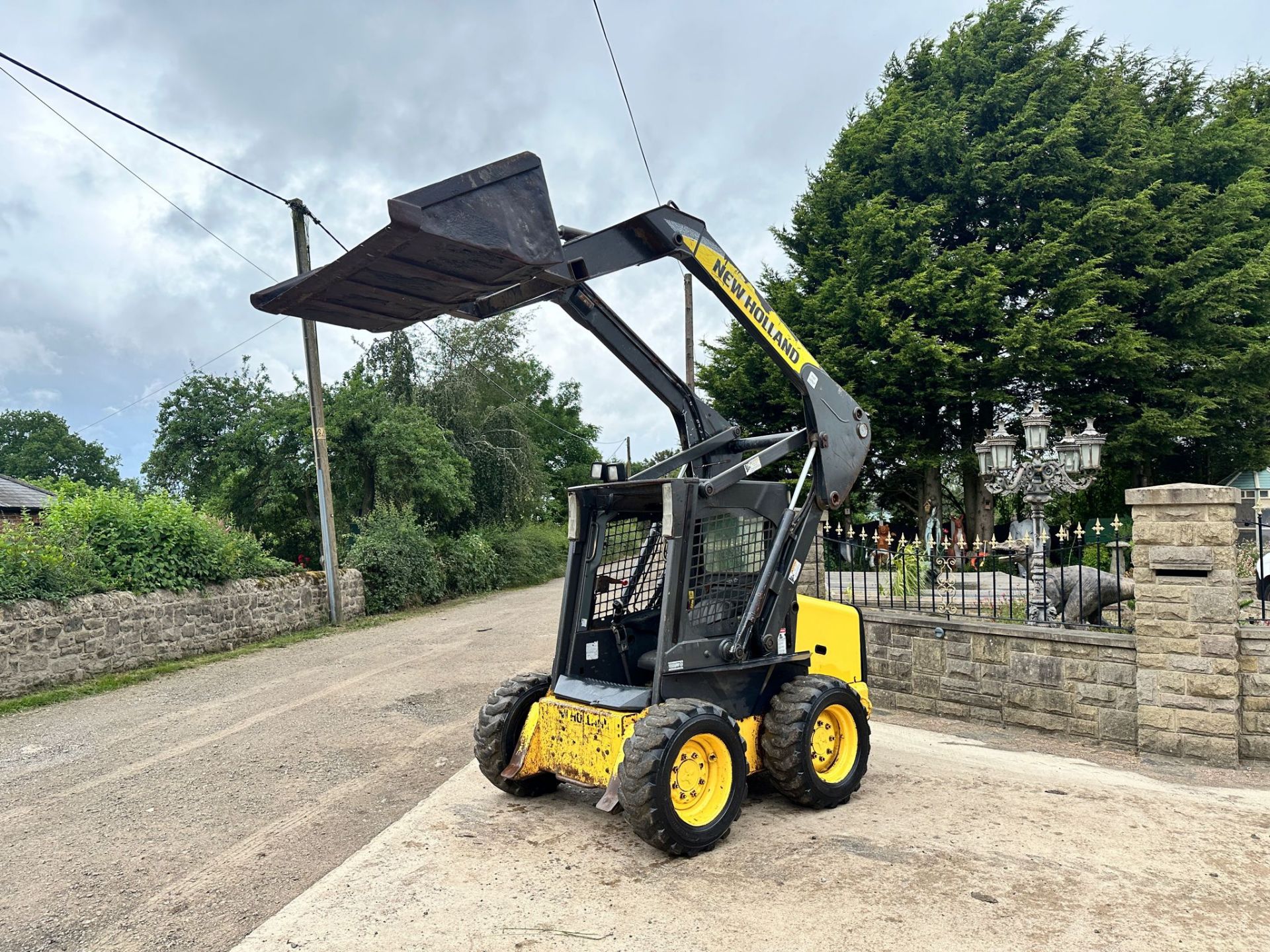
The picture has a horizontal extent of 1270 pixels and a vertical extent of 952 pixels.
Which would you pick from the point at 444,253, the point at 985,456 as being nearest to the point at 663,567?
the point at 444,253

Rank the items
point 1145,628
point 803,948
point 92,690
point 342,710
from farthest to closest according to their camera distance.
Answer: point 92,690 < point 342,710 < point 1145,628 < point 803,948

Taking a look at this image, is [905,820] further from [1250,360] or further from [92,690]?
[1250,360]

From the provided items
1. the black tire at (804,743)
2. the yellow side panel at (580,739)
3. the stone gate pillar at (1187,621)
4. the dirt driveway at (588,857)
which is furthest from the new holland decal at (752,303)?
the dirt driveway at (588,857)

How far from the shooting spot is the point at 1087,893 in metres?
3.98

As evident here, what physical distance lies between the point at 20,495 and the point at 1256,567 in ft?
85.5

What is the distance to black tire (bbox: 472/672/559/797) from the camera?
5371mm

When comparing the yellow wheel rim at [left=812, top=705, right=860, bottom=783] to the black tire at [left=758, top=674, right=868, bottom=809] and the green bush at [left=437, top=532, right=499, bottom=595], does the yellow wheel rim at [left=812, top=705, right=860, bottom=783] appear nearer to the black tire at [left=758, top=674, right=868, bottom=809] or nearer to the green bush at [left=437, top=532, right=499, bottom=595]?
the black tire at [left=758, top=674, right=868, bottom=809]

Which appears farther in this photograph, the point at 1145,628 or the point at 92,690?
the point at 92,690

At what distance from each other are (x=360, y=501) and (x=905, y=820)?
60.8 ft

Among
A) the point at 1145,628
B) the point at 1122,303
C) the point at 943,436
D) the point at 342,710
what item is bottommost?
the point at 342,710

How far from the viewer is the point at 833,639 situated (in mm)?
5820

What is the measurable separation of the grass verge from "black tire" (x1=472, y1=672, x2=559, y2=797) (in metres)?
6.69

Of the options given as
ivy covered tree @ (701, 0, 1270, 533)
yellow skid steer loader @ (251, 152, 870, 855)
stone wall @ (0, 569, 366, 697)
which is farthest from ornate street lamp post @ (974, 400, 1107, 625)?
stone wall @ (0, 569, 366, 697)

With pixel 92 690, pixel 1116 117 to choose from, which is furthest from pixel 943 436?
pixel 92 690
